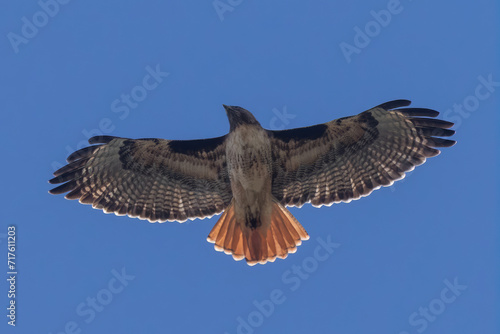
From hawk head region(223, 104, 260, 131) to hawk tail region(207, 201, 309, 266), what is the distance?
1.46m

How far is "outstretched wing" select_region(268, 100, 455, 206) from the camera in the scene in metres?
13.5

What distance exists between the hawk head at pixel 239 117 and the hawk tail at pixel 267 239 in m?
1.46

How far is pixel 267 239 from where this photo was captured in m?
13.7

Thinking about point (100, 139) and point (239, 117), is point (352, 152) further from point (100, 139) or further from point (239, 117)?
point (100, 139)

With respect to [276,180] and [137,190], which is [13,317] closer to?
[137,190]

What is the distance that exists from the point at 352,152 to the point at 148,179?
3335mm

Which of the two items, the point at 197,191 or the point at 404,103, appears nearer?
the point at 404,103

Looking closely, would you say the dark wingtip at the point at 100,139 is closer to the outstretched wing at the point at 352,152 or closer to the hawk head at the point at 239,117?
the hawk head at the point at 239,117

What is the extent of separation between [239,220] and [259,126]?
5.16 feet

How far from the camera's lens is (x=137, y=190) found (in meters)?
14.2

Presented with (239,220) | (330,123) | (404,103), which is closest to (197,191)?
(239,220)

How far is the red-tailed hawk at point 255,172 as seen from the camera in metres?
13.5

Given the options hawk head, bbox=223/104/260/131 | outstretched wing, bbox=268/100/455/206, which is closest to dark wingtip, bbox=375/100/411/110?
outstretched wing, bbox=268/100/455/206

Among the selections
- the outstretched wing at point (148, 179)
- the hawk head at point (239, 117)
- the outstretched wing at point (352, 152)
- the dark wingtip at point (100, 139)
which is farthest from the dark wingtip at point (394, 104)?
the dark wingtip at point (100, 139)
